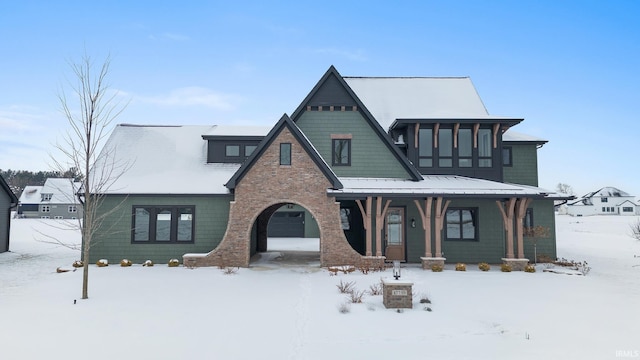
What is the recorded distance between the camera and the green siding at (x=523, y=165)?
63.3 ft

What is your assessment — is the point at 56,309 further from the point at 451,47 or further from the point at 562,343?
the point at 451,47

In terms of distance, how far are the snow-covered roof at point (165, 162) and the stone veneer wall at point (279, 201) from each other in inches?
66.2

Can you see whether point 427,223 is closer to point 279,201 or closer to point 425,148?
point 425,148

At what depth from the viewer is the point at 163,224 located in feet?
55.4

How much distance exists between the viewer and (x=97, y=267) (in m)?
15.7

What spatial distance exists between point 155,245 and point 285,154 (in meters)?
7.51

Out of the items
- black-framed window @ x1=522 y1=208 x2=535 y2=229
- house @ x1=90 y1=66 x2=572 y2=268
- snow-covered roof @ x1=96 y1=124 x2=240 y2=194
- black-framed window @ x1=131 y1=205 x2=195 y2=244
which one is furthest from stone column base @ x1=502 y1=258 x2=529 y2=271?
black-framed window @ x1=131 y1=205 x2=195 y2=244

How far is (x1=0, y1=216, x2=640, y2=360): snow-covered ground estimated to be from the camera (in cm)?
671

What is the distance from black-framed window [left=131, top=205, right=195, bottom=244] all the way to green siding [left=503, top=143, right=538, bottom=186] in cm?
1667

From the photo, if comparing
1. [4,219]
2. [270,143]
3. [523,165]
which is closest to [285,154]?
[270,143]

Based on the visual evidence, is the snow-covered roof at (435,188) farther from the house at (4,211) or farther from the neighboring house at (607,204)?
the neighboring house at (607,204)

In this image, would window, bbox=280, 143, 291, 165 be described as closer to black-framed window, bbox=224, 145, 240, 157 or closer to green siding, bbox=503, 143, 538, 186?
black-framed window, bbox=224, 145, 240, 157

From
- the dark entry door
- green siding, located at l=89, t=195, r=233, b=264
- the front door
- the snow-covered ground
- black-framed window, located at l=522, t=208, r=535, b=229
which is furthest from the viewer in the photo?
the dark entry door

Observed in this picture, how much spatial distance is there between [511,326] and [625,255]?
19.4 m
